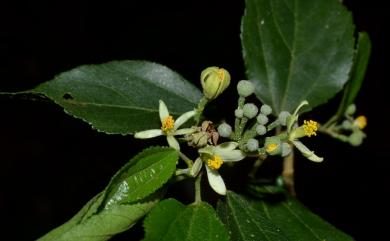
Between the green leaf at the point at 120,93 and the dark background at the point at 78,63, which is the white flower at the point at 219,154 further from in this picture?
the dark background at the point at 78,63

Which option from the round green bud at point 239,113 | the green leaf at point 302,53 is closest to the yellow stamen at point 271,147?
the round green bud at point 239,113

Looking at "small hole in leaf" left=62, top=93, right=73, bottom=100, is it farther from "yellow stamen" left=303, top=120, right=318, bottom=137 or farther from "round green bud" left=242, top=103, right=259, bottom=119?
"yellow stamen" left=303, top=120, right=318, bottom=137

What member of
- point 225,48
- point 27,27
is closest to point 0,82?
point 27,27

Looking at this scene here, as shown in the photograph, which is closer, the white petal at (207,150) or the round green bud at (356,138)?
the white petal at (207,150)

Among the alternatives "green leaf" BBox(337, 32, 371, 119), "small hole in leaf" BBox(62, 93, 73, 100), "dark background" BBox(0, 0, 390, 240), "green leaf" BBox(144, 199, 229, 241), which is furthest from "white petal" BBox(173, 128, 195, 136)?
"dark background" BBox(0, 0, 390, 240)

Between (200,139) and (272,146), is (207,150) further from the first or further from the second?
(272,146)
